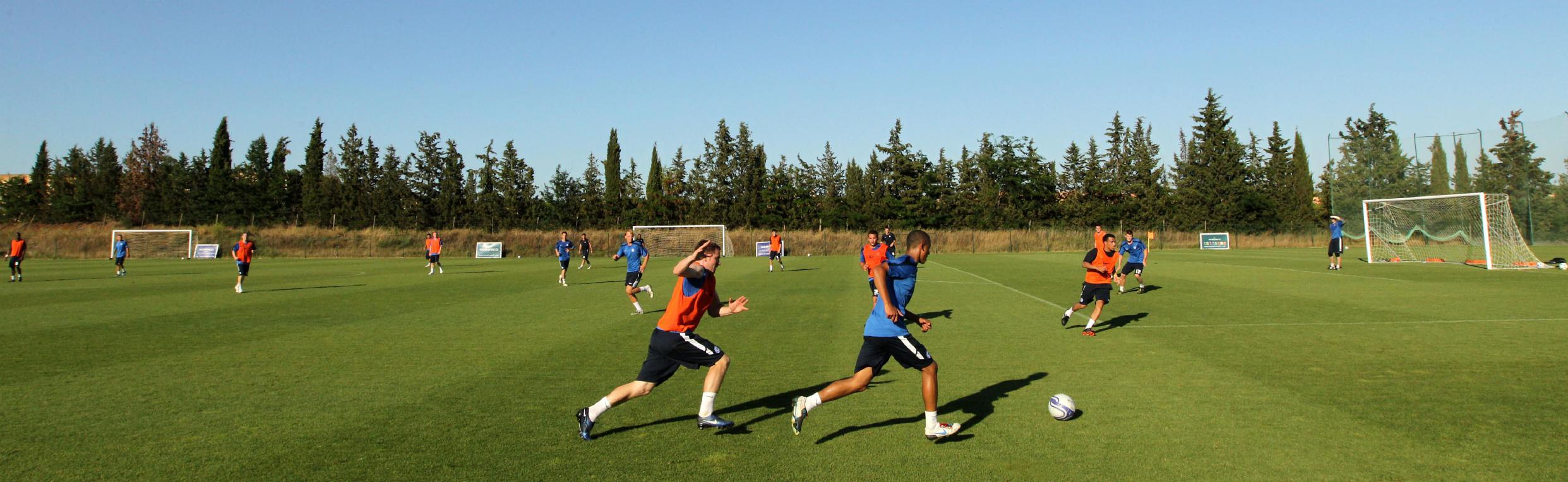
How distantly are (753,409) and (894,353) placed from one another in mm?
1571

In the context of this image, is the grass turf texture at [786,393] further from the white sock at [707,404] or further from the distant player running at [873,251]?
the distant player running at [873,251]

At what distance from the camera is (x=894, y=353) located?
237 inches

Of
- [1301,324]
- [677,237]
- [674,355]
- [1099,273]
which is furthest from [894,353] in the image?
[677,237]

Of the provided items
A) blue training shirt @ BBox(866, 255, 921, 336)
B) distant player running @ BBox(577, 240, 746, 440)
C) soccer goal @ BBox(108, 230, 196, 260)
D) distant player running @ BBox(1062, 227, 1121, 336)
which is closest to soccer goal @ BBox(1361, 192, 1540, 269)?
distant player running @ BBox(1062, 227, 1121, 336)

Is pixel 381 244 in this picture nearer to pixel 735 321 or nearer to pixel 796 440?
pixel 735 321

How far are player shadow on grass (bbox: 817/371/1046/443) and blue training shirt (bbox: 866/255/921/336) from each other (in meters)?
0.77

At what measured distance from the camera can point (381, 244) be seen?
54.2m

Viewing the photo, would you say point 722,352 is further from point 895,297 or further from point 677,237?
point 677,237

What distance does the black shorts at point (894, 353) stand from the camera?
596 centimetres

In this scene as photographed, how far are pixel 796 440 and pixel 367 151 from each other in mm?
78618

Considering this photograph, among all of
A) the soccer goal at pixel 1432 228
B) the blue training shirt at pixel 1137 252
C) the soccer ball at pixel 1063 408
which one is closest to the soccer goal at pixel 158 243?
the blue training shirt at pixel 1137 252

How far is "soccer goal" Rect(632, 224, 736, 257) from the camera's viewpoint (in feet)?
180

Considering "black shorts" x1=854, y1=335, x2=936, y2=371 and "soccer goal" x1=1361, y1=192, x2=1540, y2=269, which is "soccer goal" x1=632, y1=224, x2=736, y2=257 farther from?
"black shorts" x1=854, y1=335, x2=936, y2=371

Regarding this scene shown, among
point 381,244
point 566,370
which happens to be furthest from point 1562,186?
point 381,244
